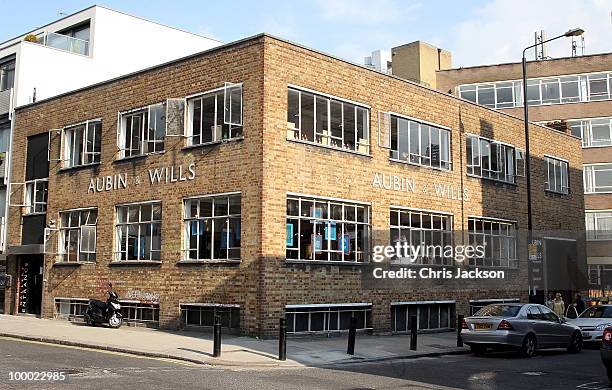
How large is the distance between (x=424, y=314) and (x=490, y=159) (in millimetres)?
8050

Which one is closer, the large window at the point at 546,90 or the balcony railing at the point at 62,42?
the balcony railing at the point at 62,42

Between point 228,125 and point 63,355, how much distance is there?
872cm

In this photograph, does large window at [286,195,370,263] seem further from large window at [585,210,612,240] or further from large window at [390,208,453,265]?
large window at [585,210,612,240]

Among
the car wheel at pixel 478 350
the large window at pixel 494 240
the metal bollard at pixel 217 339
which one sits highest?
the large window at pixel 494 240

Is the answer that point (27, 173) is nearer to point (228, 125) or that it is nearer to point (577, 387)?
point (228, 125)

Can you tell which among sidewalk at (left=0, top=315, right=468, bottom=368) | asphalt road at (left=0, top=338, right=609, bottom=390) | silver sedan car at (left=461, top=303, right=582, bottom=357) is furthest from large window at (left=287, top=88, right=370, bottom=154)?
asphalt road at (left=0, top=338, right=609, bottom=390)

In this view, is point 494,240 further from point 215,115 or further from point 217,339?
point 217,339

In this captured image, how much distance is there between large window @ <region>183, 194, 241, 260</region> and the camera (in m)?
19.7

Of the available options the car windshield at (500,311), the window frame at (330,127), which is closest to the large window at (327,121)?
the window frame at (330,127)

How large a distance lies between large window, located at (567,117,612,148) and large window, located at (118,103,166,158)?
35238 mm

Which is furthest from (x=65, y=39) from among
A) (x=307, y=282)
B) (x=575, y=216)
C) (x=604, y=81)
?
(x=604, y=81)

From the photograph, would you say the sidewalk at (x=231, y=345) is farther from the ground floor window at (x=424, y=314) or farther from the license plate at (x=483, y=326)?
the ground floor window at (x=424, y=314)

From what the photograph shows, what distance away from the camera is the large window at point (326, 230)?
64.9ft

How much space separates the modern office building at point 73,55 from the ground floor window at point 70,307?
4.24 meters
